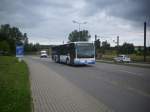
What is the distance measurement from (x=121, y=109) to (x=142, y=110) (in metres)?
0.62

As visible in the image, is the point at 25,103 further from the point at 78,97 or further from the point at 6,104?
the point at 78,97

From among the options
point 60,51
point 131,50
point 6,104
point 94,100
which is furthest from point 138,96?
point 131,50

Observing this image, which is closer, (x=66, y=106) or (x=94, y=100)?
(x=66, y=106)

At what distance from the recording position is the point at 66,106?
8.21 meters

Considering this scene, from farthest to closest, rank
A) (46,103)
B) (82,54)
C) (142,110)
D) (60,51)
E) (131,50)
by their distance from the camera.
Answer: (131,50)
(60,51)
(82,54)
(46,103)
(142,110)

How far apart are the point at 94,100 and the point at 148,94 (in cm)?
261

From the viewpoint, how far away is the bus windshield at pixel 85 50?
1175 inches

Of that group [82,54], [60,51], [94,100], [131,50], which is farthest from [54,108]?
[131,50]

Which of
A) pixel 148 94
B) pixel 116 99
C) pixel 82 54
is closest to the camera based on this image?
pixel 116 99

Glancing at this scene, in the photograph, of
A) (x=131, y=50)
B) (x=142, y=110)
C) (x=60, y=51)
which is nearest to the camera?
(x=142, y=110)

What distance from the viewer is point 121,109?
7.78m

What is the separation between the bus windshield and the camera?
29844 millimetres

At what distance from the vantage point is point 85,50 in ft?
98.5

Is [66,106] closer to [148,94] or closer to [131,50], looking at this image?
[148,94]
